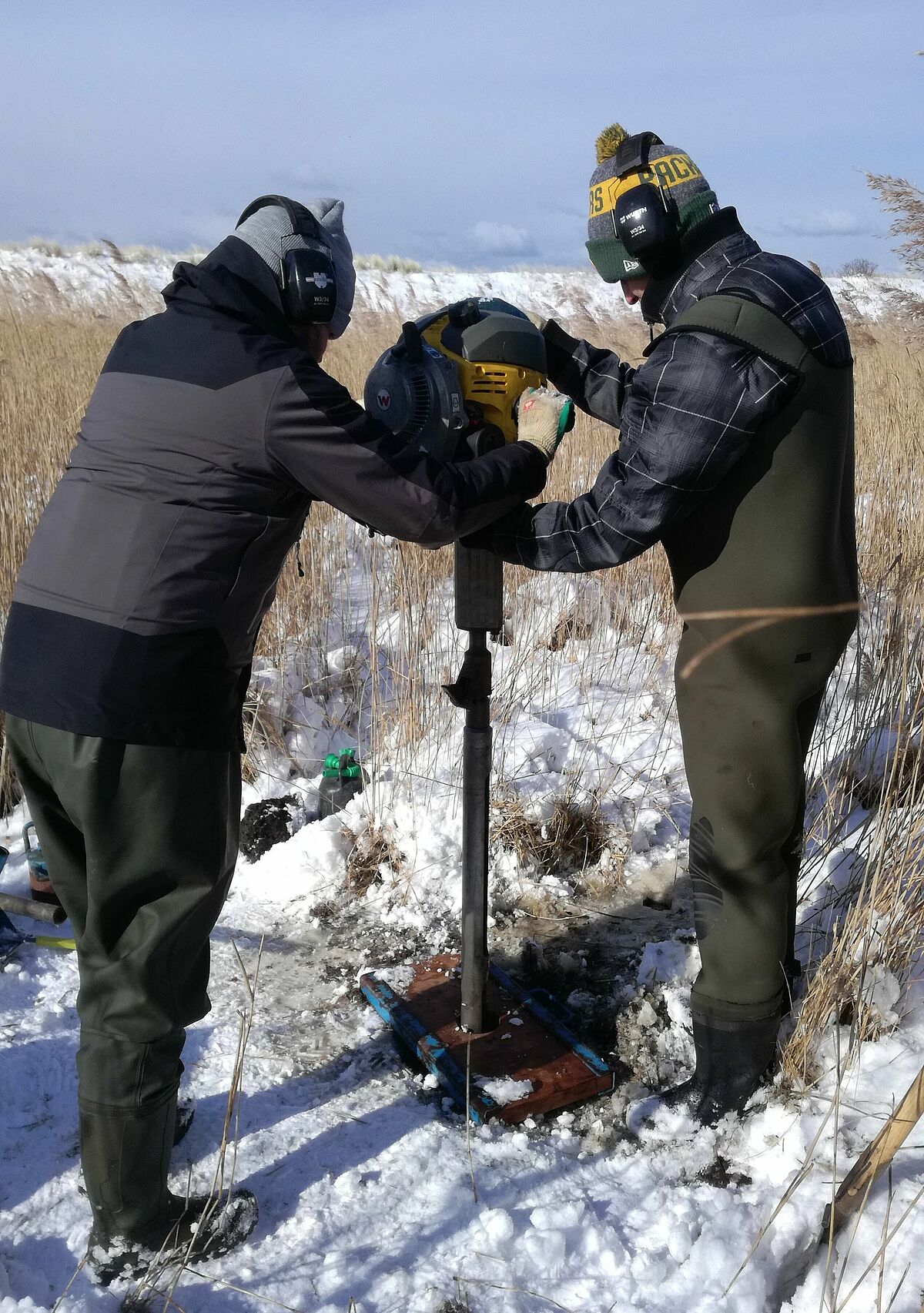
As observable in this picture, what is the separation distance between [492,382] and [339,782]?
74.1 inches

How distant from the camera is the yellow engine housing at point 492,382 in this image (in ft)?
6.31

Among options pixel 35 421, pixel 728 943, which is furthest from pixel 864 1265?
pixel 35 421

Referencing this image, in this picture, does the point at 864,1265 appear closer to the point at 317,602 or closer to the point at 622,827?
the point at 622,827

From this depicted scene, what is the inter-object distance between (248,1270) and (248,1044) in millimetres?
716

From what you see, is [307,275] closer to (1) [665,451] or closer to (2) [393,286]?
(1) [665,451]

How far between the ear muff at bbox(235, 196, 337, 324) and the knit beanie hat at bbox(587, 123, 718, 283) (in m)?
0.61

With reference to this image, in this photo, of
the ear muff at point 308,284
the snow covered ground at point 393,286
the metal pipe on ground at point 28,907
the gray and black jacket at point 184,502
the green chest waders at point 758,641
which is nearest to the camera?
the gray and black jacket at point 184,502

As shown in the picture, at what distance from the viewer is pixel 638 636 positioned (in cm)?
441

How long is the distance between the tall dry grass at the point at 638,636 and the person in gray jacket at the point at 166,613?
1.37m

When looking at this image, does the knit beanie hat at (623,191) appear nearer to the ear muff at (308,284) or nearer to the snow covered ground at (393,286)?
the ear muff at (308,284)

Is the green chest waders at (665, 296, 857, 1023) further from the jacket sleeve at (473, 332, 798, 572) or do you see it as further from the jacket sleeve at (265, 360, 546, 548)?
the jacket sleeve at (265, 360, 546, 548)

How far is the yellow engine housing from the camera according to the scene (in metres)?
1.92

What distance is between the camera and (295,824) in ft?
11.3

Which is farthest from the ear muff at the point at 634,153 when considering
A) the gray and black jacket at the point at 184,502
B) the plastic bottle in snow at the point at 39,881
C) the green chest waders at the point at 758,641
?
the plastic bottle in snow at the point at 39,881
